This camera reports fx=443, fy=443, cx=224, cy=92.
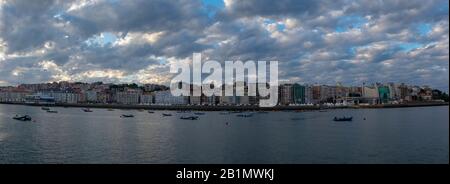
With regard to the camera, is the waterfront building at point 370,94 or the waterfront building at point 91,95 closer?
the waterfront building at point 370,94

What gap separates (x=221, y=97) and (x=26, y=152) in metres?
85.0

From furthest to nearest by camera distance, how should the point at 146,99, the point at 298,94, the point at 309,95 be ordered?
the point at 146,99 < the point at 309,95 < the point at 298,94

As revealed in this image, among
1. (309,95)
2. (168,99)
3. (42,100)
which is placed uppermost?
(309,95)

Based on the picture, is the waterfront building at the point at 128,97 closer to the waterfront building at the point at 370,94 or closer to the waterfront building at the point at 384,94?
the waterfront building at the point at 370,94

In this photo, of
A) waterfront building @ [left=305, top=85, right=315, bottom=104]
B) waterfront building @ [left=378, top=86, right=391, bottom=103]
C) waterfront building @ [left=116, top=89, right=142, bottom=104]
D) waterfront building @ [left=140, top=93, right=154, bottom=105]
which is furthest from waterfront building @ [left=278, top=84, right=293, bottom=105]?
waterfront building @ [left=116, top=89, right=142, bottom=104]

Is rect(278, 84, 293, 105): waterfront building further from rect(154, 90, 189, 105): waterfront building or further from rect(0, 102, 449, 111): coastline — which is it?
rect(154, 90, 189, 105): waterfront building

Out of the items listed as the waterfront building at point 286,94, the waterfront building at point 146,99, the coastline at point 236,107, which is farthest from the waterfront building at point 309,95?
the waterfront building at point 146,99

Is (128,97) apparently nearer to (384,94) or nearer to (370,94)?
(370,94)

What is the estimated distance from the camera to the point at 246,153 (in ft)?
57.8

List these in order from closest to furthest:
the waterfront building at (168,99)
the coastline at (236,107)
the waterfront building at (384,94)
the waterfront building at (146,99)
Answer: the coastline at (236,107), the waterfront building at (168,99), the waterfront building at (146,99), the waterfront building at (384,94)

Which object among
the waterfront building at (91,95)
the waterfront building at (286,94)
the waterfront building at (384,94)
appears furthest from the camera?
the waterfront building at (91,95)

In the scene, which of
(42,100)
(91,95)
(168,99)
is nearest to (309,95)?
(168,99)
